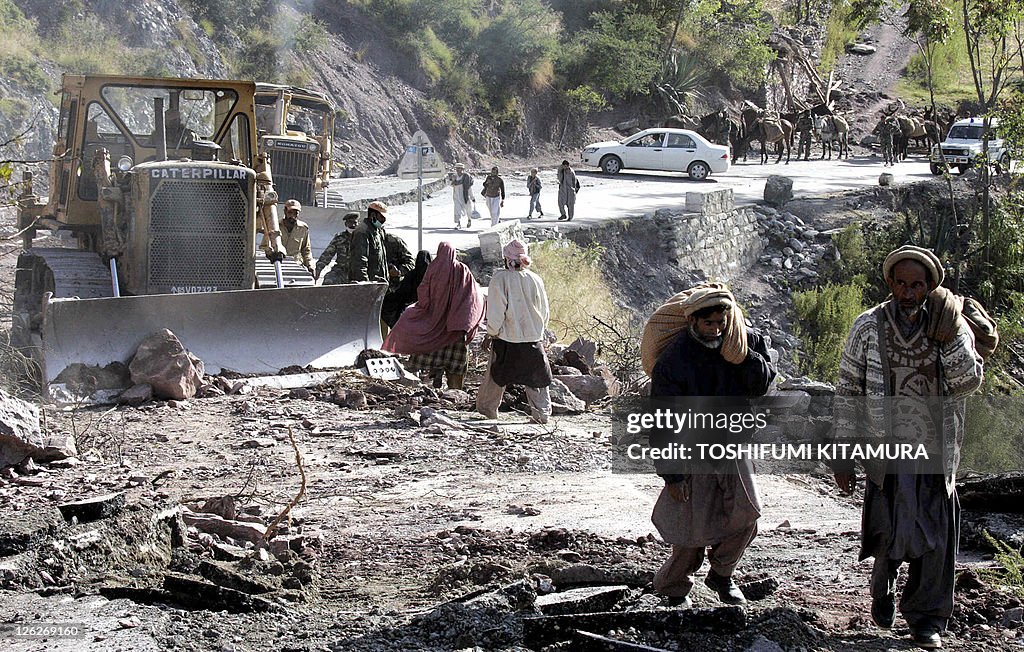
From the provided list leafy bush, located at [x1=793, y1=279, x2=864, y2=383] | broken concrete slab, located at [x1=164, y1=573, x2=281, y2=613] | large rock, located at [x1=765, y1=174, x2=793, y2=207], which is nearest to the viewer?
broken concrete slab, located at [x1=164, y1=573, x2=281, y2=613]

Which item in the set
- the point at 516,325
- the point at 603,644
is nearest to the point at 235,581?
the point at 603,644

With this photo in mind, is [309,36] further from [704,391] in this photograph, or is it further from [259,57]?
[704,391]

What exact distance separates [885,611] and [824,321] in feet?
56.8

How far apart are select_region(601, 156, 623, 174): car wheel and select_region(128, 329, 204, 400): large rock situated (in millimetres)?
23023

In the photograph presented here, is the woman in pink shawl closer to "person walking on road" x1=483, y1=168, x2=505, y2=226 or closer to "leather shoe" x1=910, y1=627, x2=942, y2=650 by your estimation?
"leather shoe" x1=910, y1=627, x2=942, y2=650

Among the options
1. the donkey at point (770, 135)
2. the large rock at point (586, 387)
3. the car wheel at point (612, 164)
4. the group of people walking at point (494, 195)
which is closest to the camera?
the large rock at point (586, 387)

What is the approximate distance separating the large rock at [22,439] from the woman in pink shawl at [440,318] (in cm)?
314

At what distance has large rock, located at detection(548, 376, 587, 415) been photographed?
32.6ft

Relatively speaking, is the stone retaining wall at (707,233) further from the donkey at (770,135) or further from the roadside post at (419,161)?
the donkey at (770,135)

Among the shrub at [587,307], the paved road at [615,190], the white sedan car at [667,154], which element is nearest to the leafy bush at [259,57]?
the paved road at [615,190]

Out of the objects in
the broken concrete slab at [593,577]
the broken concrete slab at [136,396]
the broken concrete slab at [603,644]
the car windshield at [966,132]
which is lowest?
the broken concrete slab at [603,644]

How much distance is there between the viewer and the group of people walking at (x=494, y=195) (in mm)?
20203

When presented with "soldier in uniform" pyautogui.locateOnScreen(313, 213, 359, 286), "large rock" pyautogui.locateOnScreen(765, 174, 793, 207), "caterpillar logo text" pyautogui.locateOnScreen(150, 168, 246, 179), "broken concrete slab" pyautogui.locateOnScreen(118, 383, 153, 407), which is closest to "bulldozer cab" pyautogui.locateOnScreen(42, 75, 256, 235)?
"caterpillar logo text" pyautogui.locateOnScreen(150, 168, 246, 179)

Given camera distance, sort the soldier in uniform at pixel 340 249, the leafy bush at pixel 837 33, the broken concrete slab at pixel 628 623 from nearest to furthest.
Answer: the broken concrete slab at pixel 628 623 < the soldier in uniform at pixel 340 249 < the leafy bush at pixel 837 33
